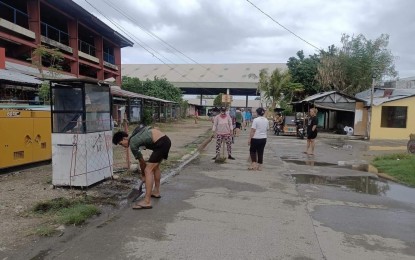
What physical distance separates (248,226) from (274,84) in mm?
39702

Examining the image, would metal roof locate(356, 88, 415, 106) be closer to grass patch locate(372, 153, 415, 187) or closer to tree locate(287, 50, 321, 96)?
tree locate(287, 50, 321, 96)

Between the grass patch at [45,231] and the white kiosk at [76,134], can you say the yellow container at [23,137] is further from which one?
the grass patch at [45,231]

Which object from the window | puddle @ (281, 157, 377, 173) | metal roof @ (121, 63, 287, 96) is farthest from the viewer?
metal roof @ (121, 63, 287, 96)

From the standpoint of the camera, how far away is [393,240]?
5379 mm

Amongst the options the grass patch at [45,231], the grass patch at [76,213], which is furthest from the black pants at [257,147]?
the grass patch at [45,231]

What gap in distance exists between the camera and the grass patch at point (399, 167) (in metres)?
10.1

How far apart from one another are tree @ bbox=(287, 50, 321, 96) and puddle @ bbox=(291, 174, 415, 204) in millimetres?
32049

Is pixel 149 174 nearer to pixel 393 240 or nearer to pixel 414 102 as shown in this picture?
pixel 393 240

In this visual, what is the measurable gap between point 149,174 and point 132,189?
116cm

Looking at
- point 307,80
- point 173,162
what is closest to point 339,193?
point 173,162

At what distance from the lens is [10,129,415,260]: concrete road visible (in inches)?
182

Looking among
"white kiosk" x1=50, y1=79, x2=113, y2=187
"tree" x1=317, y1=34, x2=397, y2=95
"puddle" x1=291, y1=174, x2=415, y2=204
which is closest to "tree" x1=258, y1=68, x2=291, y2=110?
"tree" x1=317, y1=34, x2=397, y2=95

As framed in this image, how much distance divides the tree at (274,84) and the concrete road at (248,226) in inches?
1367

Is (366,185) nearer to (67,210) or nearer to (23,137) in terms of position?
(67,210)
